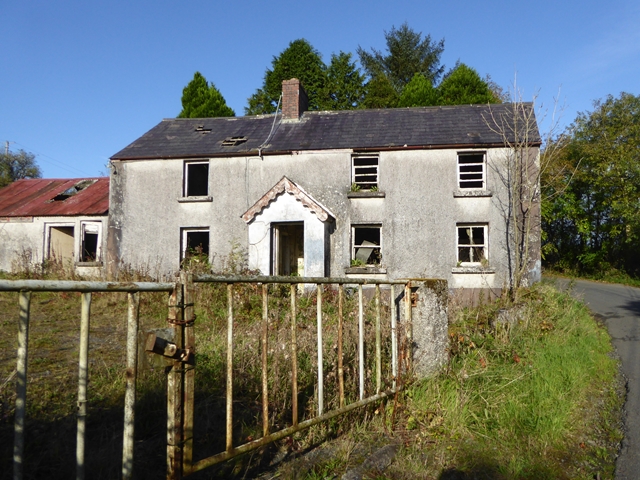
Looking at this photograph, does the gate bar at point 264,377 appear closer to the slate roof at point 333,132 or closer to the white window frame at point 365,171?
the white window frame at point 365,171

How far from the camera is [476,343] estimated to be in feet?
24.3

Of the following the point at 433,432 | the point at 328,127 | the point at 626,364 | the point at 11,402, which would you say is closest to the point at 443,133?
the point at 328,127

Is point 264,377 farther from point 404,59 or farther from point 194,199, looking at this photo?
point 404,59

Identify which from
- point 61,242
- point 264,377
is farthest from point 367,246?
point 61,242

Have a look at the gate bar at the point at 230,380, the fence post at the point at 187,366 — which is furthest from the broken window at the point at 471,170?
the fence post at the point at 187,366

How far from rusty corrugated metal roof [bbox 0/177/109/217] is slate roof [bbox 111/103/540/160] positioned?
385 cm

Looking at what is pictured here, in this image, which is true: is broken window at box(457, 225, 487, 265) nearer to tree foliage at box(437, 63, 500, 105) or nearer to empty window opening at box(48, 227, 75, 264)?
empty window opening at box(48, 227, 75, 264)

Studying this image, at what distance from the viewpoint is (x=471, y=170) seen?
17062 mm

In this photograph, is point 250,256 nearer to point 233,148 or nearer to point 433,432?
point 233,148

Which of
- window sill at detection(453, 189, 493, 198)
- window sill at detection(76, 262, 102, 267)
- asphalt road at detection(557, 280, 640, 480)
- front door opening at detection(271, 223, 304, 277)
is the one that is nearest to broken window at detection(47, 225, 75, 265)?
window sill at detection(76, 262, 102, 267)

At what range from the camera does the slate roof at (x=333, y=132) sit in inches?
661

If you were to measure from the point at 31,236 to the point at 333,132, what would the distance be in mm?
13343

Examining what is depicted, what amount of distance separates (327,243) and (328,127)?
16.1 ft

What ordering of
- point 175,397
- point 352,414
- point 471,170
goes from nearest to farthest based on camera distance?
point 175,397 → point 352,414 → point 471,170
